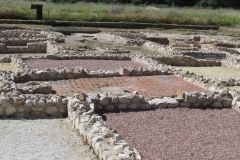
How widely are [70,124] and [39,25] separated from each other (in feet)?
71.5

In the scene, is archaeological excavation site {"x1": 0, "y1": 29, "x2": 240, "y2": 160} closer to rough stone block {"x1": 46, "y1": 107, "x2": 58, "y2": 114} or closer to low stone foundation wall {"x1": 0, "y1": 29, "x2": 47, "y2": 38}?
rough stone block {"x1": 46, "y1": 107, "x2": 58, "y2": 114}

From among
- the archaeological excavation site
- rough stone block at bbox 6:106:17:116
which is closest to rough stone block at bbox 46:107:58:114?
the archaeological excavation site

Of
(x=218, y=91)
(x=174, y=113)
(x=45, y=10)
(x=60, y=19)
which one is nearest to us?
(x=174, y=113)

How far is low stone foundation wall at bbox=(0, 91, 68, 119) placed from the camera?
26.1ft

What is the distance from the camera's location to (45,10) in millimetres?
34188

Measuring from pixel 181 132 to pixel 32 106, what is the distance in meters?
2.97

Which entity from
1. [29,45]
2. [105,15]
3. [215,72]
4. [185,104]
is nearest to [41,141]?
[185,104]

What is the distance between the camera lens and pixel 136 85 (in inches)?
425

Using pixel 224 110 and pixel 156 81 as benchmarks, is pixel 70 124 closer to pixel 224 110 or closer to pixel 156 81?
pixel 224 110

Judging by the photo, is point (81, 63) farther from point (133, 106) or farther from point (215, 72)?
point (133, 106)

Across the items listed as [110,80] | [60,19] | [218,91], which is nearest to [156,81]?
[110,80]

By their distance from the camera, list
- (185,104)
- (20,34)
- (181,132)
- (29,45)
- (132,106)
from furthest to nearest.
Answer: (20,34), (29,45), (185,104), (132,106), (181,132)

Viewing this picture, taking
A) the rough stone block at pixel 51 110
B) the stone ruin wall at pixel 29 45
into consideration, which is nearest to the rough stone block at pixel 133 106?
the rough stone block at pixel 51 110

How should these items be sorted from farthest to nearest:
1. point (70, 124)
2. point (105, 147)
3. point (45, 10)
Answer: point (45, 10), point (70, 124), point (105, 147)
